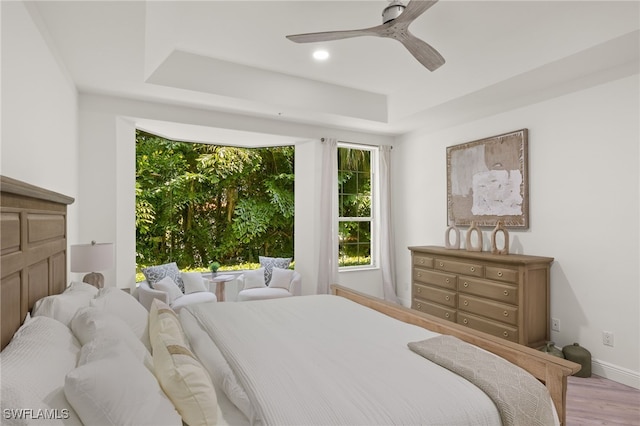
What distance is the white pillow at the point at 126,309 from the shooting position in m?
1.94

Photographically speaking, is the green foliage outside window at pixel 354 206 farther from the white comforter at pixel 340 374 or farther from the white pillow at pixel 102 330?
the white pillow at pixel 102 330

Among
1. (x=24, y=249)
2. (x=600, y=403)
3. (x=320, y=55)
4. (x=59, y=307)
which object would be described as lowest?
(x=600, y=403)

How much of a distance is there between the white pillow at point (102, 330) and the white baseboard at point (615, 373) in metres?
3.43

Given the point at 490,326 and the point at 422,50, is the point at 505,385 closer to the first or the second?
the point at 422,50

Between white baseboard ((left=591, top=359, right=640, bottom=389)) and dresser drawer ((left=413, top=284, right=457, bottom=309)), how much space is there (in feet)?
4.00

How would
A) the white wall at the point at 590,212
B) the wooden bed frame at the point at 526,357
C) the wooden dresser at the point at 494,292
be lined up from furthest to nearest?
the wooden dresser at the point at 494,292 < the white wall at the point at 590,212 < the wooden bed frame at the point at 526,357

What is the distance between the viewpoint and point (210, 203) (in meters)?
5.95

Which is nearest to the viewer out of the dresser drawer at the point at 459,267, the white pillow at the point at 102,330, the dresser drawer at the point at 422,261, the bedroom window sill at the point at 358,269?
the white pillow at the point at 102,330

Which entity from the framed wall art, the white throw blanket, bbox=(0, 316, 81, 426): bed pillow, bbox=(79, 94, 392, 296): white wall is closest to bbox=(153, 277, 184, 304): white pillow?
bbox=(79, 94, 392, 296): white wall

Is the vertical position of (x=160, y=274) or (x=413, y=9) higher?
(x=413, y=9)

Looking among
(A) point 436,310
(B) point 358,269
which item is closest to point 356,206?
(B) point 358,269

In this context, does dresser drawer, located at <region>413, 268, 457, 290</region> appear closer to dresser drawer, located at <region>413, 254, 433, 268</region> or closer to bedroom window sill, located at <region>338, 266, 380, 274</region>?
dresser drawer, located at <region>413, 254, 433, 268</region>

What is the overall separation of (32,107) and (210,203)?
3959 mm

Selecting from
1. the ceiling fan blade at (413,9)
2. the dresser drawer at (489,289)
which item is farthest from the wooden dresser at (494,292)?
the ceiling fan blade at (413,9)
